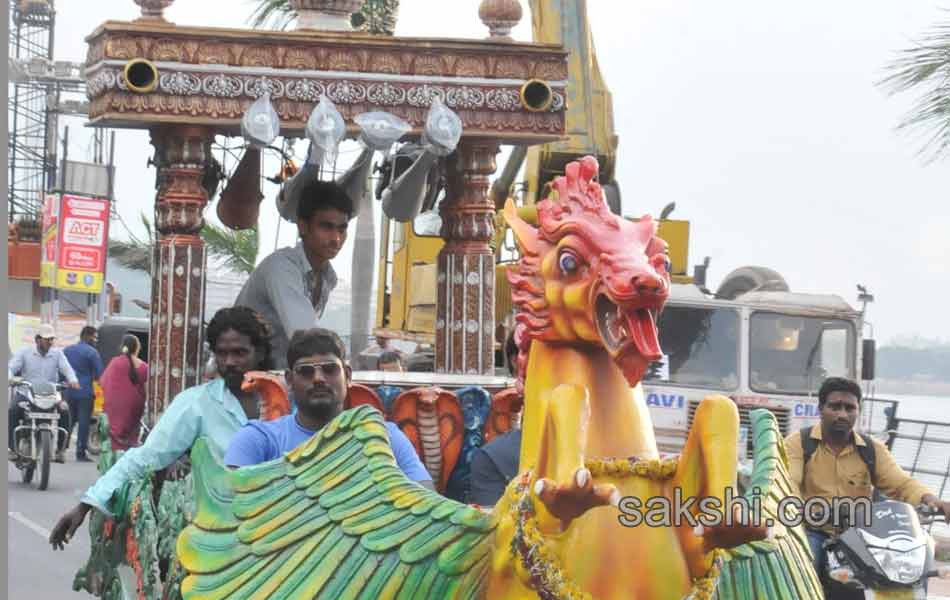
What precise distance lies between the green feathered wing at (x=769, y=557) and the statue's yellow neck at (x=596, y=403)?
1.30ft

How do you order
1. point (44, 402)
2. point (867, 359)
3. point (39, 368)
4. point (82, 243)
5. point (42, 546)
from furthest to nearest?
point (82, 243) < point (39, 368) < point (44, 402) < point (867, 359) < point (42, 546)

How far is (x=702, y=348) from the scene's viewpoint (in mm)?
15289

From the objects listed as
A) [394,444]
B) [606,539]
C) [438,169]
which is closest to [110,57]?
[438,169]

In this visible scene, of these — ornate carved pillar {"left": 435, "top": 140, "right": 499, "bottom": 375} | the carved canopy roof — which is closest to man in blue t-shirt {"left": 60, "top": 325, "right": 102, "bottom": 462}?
ornate carved pillar {"left": 435, "top": 140, "right": 499, "bottom": 375}

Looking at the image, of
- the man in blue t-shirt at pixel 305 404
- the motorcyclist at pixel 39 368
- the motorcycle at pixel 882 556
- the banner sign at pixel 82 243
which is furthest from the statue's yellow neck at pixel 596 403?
the banner sign at pixel 82 243

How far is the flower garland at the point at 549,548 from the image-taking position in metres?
4.50

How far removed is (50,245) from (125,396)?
75.0ft

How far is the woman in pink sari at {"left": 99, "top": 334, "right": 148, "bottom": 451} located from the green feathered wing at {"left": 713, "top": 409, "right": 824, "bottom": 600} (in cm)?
293

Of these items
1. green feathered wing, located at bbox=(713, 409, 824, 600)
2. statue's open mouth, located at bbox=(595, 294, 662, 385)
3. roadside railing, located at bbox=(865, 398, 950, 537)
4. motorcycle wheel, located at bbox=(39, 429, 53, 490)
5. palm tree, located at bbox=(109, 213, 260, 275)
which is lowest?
motorcycle wheel, located at bbox=(39, 429, 53, 490)

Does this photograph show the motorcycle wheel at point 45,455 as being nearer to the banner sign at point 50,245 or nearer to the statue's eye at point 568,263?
the statue's eye at point 568,263

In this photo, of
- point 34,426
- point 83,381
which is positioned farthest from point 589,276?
point 83,381

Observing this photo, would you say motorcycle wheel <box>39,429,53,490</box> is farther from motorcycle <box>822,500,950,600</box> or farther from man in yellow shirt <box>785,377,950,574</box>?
motorcycle <box>822,500,950,600</box>

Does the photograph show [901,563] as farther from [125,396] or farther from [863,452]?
[125,396]

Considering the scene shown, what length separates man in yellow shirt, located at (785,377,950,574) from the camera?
7.56m
